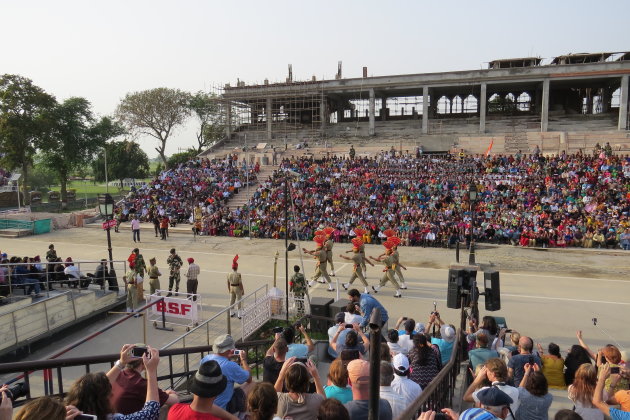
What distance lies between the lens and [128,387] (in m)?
3.87

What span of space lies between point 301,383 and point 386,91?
134 ft

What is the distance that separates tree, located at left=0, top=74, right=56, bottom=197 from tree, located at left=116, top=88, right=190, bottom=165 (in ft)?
33.3

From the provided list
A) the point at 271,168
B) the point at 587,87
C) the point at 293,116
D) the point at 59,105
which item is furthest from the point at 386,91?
the point at 59,105

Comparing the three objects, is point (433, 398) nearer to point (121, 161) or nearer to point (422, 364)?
point (422, 364)

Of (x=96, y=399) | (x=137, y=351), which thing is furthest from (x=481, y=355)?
(x=96, y=399)

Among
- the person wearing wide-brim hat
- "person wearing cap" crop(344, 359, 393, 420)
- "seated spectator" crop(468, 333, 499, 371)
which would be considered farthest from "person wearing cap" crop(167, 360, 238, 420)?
"seated spectator" crop(468, 333, 499, 371)

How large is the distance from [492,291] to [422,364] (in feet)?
11.8

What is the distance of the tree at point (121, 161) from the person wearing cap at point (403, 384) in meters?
62.5

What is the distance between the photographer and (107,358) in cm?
453

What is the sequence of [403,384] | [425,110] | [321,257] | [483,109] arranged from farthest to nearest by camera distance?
[425,110] → [483,109] → [321,257] → [403,384]

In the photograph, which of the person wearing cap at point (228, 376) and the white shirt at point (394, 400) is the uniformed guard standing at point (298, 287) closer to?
the person wearing cap at point (228, 376)

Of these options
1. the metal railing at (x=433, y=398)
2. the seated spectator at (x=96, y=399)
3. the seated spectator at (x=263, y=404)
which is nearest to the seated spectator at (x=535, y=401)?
the metal railing at (x=433, y=398)

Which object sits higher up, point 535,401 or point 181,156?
point 181,156

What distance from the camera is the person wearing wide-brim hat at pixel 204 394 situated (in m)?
3.34
